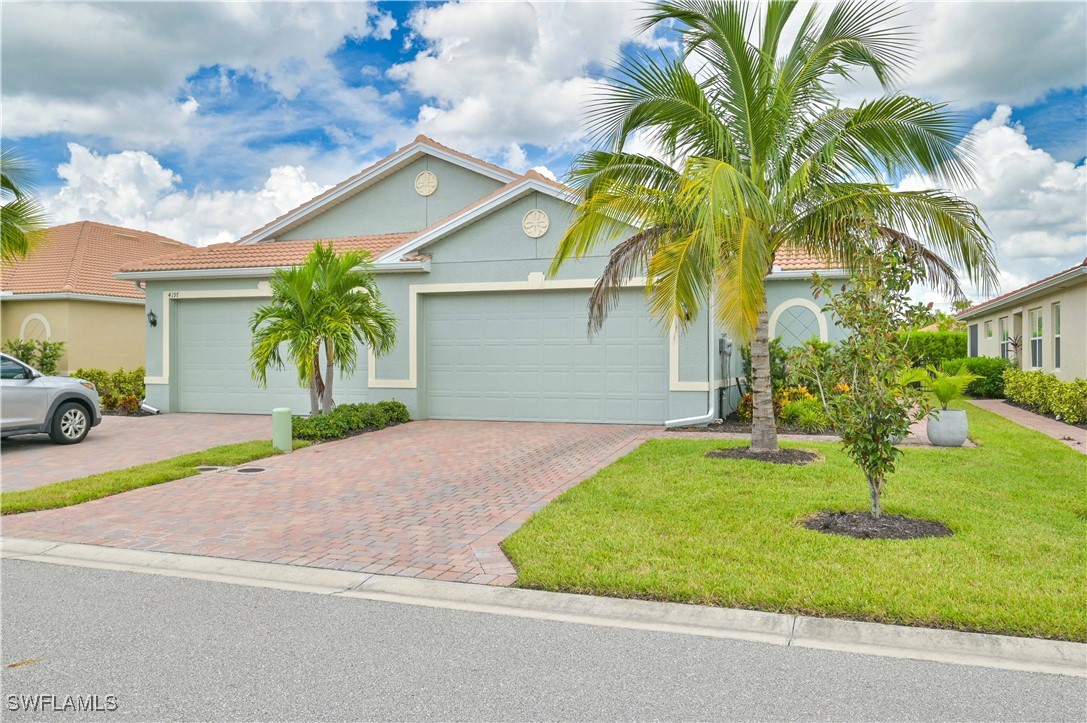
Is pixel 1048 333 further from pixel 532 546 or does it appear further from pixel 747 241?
pixel 532 546

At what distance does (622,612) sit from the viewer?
15.2ft

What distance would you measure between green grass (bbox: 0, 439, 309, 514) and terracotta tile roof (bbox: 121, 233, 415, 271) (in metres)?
6.06

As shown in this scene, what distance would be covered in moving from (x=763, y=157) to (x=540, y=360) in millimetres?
6251

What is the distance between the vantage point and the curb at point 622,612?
396 centimetres

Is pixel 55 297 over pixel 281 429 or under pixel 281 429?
over

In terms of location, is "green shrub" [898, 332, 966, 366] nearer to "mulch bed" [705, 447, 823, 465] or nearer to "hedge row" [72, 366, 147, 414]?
"mulch bed" [705, 447, 823, 465]

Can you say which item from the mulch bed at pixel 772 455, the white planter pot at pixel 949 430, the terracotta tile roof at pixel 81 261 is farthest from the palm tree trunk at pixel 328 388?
the terracotta tile roof at pixel 81 261

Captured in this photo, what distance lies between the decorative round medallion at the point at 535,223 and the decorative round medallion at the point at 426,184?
5655 mm

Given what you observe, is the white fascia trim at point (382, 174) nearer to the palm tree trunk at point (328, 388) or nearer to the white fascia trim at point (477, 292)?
the white fascia trim at point (477, 292)

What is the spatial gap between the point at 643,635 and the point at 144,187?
1949 cm

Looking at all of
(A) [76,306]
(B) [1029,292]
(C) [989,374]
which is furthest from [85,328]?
Answer: (C) [989,374]

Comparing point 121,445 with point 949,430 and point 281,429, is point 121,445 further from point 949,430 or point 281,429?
point 949,430

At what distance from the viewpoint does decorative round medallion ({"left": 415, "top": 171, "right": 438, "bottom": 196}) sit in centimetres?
1889

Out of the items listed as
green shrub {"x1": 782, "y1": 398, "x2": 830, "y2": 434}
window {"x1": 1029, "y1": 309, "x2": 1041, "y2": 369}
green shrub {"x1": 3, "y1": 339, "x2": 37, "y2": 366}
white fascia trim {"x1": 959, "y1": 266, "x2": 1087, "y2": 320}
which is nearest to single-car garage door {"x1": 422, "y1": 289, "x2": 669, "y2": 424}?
green shrub {"x1": 782, "y1": 398, "x2": 830, "y2": 434}
